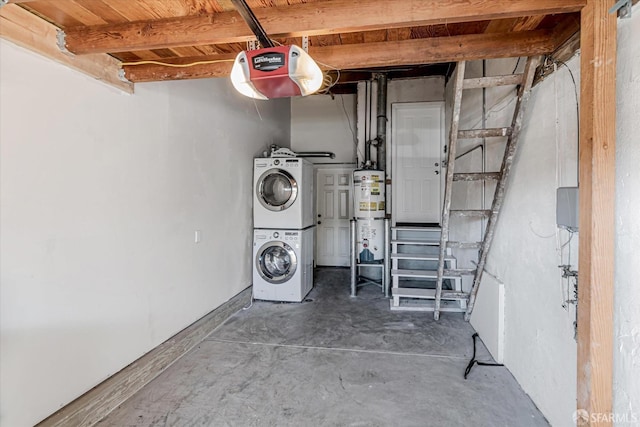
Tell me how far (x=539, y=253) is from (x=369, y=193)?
2.53 m

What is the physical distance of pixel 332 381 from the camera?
222 centimetres

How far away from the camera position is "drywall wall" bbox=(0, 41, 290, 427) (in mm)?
1445

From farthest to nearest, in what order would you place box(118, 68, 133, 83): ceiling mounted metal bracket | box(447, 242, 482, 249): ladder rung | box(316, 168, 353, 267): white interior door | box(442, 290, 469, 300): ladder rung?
1. box(316, 168, 353, 267): white interior door
2. box(442, 290, 469, 300): ladder rung
3. box(447, 242, 482, 249): ladder rung
4. box(118, 68, 133, 83): ceiling mounted metal bracket

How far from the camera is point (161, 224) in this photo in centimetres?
234

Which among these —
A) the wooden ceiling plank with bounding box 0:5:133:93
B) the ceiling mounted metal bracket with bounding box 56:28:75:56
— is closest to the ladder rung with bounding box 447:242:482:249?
the wooden ceiling plank with bounding box 0:5:133:93

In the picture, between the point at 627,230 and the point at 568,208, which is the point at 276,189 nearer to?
the point at 568,208

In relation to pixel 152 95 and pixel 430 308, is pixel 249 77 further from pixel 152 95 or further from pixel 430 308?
pixel 430 308

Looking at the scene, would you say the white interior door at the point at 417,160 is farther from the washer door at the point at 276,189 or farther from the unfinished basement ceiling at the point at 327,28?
the unfinished basement ceiling at the point at 327,28

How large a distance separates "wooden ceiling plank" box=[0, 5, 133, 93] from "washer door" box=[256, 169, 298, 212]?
206 cm

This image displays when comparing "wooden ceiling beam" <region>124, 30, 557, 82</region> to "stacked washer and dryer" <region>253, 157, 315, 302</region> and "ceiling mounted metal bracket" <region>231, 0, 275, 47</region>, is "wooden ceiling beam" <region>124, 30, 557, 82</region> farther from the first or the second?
"stacked washer and dryer" <region>253, 157, 315, 302</region>

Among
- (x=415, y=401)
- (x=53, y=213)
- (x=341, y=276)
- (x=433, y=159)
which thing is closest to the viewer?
(x=53, y=213)

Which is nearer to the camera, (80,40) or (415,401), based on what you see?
(80,40)

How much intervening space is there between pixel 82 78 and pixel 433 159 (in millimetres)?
4299

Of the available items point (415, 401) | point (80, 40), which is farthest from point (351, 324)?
point (80, 40)
